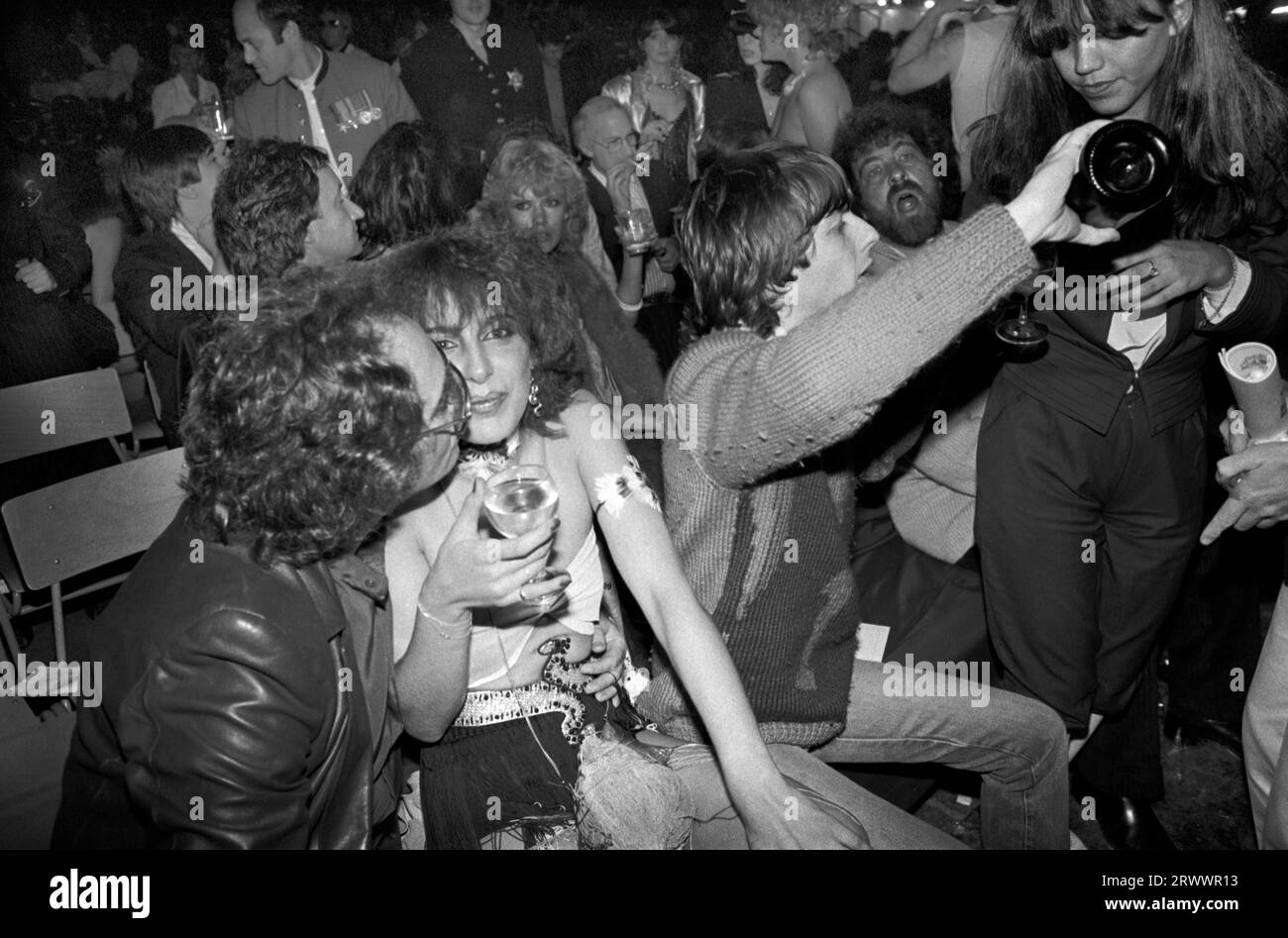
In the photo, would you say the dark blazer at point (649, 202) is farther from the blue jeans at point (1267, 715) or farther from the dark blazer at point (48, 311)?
the blue jeans at point (1267, 715)

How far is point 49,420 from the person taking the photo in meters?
3.04

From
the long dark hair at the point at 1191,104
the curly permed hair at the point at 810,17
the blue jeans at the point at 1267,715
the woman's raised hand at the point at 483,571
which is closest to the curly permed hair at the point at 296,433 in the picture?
the woman's raised hand at the point at 483,571

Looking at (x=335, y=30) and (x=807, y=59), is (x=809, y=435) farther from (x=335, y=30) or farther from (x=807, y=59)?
(x=335, y=30)

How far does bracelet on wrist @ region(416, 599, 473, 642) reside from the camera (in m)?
1.46

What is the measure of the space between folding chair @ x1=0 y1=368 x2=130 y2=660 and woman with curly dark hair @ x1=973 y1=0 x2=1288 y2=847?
2860 mm

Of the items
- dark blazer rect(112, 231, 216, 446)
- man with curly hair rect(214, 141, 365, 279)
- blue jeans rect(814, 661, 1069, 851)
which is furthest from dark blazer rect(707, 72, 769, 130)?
blue jeans rect(814, 661, 1069, 851)

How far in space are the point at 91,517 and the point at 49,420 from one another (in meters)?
0.73

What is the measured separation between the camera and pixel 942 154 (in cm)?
315

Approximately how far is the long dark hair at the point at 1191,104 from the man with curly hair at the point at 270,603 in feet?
4.64

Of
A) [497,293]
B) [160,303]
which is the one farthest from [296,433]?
[160,303]

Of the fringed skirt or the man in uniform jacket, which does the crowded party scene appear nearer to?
the fringed skirt

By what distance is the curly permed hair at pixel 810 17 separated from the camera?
3707 mm

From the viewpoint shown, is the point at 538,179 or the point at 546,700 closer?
the point at 546,700
